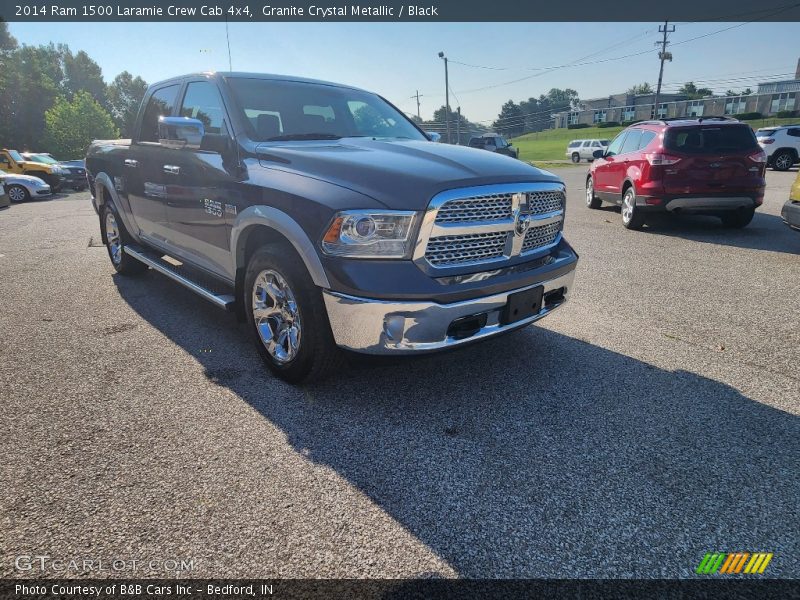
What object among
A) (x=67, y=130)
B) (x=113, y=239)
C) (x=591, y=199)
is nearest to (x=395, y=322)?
(x=113, y=239)

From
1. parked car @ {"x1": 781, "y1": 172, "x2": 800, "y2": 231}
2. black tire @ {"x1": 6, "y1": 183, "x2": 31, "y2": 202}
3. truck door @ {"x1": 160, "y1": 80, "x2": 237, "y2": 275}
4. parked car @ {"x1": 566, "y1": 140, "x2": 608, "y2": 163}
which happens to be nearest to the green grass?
parked car @ {"x1": 566, "y1": 140, "x2": 608, "y2": 163}

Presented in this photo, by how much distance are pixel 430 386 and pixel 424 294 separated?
2.94ft

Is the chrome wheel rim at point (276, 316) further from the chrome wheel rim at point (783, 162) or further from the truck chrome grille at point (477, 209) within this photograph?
the chrome wheel rim at point (783, 162)

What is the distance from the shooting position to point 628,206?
8.67 m

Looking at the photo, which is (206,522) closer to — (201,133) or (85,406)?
(85,406)

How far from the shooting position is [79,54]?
340 feet

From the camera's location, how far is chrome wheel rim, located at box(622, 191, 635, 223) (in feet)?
28.0

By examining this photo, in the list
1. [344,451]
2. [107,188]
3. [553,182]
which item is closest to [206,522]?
[344,451]

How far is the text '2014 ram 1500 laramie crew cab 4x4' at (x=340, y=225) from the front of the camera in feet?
8.40

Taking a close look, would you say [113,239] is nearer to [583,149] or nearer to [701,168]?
[701,168]

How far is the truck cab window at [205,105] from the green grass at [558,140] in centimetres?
4186

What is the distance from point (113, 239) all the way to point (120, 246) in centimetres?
32

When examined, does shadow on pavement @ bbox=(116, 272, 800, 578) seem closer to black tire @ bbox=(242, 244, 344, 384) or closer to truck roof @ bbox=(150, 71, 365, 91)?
black tire @ bbox=(242, 244, 344, 384)

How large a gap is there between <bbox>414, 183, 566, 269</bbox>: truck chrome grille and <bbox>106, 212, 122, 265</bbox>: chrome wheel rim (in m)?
4.52
